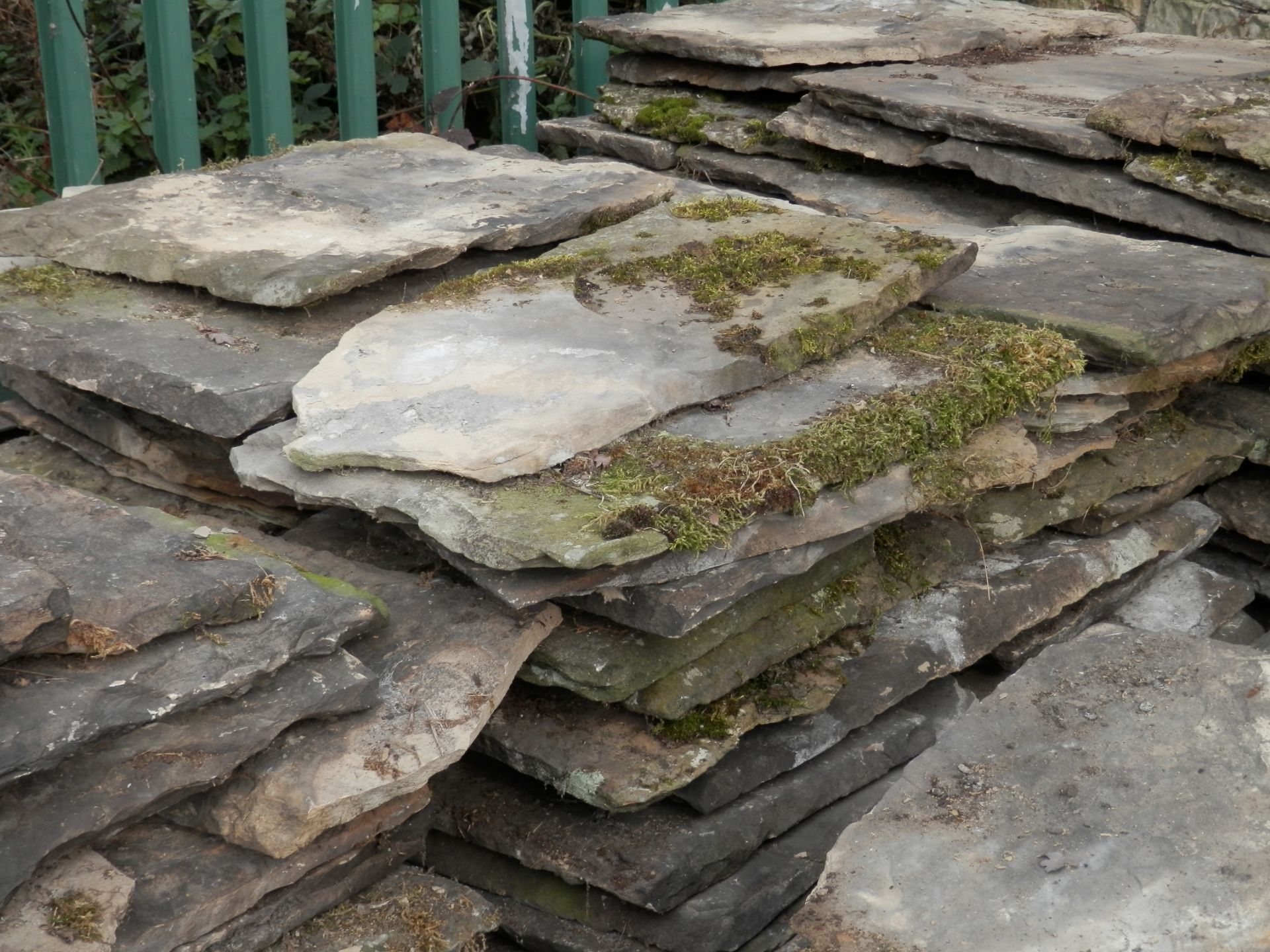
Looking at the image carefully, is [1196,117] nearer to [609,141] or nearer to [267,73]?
[609,141]

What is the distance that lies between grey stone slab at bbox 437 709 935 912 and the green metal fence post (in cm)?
285

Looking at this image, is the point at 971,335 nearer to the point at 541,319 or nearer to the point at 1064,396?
the point at 1064,396

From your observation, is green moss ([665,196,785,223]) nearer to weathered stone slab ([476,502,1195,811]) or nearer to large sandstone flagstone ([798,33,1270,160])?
large sandstone flagstone ([798,33,1270,160])

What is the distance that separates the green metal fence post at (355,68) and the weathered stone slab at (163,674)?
290 centimetres

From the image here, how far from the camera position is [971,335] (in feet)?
12.0

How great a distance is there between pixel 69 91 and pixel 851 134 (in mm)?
2604

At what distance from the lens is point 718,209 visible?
4219 millimetres

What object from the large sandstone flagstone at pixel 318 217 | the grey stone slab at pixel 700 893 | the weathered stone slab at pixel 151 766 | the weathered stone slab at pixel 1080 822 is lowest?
the grey stone slab at pixel 700 893

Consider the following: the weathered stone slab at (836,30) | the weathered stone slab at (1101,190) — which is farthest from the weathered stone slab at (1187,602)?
the weathered stone slab at (836,30)

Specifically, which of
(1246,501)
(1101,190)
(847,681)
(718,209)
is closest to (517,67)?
(718,209)

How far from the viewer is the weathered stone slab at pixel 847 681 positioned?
3090mm

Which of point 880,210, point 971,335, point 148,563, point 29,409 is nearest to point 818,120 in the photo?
point 880,210

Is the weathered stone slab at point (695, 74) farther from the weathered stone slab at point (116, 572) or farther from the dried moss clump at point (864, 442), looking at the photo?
the weathered stone slab at point (116, 572)

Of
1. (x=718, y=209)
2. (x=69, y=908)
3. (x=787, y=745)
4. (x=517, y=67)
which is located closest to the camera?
(x=69, y=908)
